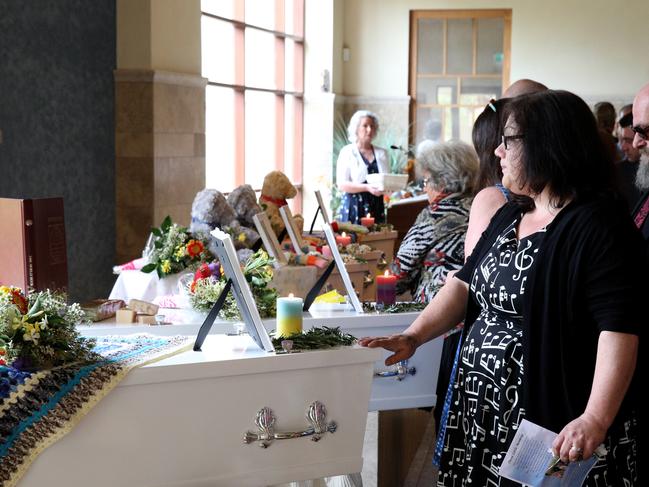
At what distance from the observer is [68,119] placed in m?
6.75

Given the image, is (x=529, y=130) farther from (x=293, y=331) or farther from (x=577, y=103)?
(x=293, y=331)

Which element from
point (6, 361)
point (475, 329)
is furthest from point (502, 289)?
point (6, 361)

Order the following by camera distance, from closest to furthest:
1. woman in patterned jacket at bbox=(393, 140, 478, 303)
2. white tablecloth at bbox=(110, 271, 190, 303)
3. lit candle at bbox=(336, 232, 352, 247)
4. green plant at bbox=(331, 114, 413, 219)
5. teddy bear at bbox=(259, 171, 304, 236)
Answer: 1. woman in patterned jacket at bbox=(393, 140, 478, 303)
2. white tablecloth at bbox=(110, 271, 190, 303)
3. teddy bear at bbox=(259, 171, 304, 236)
4. lit candle at bbox=(336, 232, 352, 247)
5. green plant at bbox=(331, 114, 413, 219)

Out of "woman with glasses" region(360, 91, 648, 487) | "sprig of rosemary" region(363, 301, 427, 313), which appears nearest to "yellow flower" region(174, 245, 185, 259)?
"sprig of rosemary" region(363, 301, 427, 313)

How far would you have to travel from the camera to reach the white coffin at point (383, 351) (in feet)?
11.0

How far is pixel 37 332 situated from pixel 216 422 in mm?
492

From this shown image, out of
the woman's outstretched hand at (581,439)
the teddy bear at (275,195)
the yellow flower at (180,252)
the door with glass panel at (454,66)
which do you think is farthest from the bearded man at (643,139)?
the door with glass panel at (454,66)

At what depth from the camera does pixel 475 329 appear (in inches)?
99.1

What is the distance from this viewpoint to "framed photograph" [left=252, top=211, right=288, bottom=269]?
4.55 m

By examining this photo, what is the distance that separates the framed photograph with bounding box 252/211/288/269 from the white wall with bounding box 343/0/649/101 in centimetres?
921

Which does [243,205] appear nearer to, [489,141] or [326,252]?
[326,252]

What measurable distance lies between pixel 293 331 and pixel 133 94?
16.0 ft

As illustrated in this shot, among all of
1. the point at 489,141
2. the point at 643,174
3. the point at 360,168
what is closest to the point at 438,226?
the point at 489,141

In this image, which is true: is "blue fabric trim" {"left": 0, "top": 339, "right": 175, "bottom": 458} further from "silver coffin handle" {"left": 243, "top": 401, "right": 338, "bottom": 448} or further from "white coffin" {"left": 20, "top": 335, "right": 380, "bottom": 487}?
"silver coffin handle" {"left": 243, "top": 401, "right": 338, "bottom": 448}
